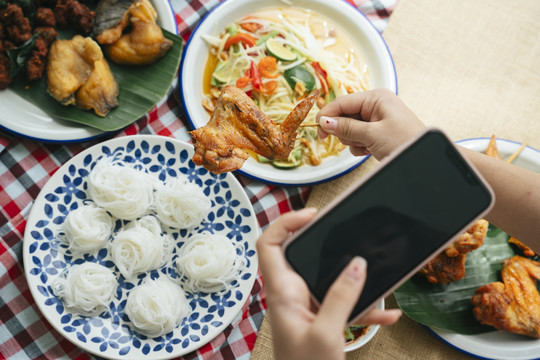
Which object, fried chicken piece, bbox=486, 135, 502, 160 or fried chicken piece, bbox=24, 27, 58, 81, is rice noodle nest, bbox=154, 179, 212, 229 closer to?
fried chicken piece, bbox=24, 27, 58, 81

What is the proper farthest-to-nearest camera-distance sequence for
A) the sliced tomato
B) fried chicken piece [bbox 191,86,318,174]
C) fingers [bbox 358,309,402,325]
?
the sliced tomato → fried chicken piece [bbox 191,86,318,174] → fingers [bbox 358,309,402,325]

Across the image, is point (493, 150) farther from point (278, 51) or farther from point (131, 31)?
point (131, 31)

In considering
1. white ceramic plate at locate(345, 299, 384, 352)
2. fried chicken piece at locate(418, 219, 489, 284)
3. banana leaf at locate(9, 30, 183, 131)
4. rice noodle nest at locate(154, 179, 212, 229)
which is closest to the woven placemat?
fried chicken piece at locate(418, 219, 489, 284)

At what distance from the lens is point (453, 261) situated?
278 centimetres

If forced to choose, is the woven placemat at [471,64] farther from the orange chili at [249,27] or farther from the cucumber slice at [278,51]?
the orange chili at [249,27]

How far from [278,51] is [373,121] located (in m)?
1.12

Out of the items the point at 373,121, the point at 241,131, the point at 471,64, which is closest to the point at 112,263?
the point at 241,131

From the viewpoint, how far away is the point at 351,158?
9.78 ft

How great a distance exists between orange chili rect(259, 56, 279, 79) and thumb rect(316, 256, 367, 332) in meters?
2.04

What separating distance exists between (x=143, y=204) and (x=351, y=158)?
1.44 metres

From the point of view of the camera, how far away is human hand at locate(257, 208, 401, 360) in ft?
4.54

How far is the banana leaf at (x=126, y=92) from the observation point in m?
2.80

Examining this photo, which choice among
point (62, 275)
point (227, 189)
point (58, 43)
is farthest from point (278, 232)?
point (58, 43)

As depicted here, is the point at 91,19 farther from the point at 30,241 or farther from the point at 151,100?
the point at 30,241
